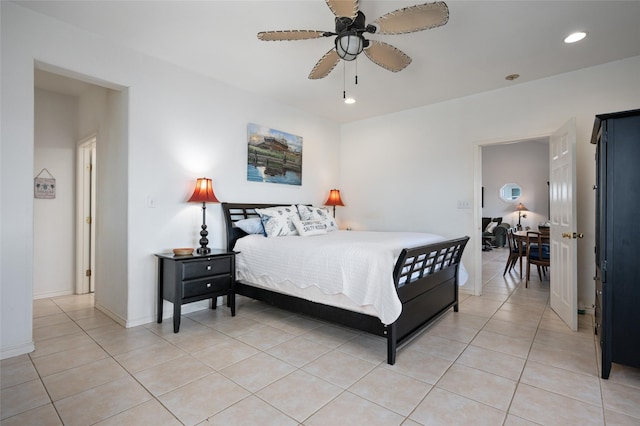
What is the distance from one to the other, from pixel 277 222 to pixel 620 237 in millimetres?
3052

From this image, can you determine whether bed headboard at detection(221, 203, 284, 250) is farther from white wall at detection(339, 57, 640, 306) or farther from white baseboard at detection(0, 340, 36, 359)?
white wall at detection(339, 57, 640, 306)

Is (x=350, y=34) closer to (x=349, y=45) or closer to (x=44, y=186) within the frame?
(x=349, y=45)

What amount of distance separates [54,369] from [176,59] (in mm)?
2980

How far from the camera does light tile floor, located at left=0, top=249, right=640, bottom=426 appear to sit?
66.5 inches

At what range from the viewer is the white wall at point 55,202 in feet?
12.8

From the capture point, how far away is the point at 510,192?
9.77m

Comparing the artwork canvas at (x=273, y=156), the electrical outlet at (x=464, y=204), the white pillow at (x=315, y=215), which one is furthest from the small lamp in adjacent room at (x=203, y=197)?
the electrical outlet at (x=464, y=204)

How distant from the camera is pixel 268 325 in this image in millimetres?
3088

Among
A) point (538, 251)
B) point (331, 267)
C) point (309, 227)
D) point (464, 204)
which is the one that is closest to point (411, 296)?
point (331, 267)

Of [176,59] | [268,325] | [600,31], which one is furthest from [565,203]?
[176,59]

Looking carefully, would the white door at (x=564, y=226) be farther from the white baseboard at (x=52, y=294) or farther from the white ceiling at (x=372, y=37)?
the white baseboard at (x=52, y=294)

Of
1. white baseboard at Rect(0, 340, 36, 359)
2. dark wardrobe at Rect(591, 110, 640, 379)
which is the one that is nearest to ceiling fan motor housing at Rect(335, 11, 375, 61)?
dark wardrobe at Rect(591, 110, 640, 379)

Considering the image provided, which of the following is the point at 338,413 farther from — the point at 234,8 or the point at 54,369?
the point at 234,8

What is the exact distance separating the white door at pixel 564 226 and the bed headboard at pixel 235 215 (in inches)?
138
